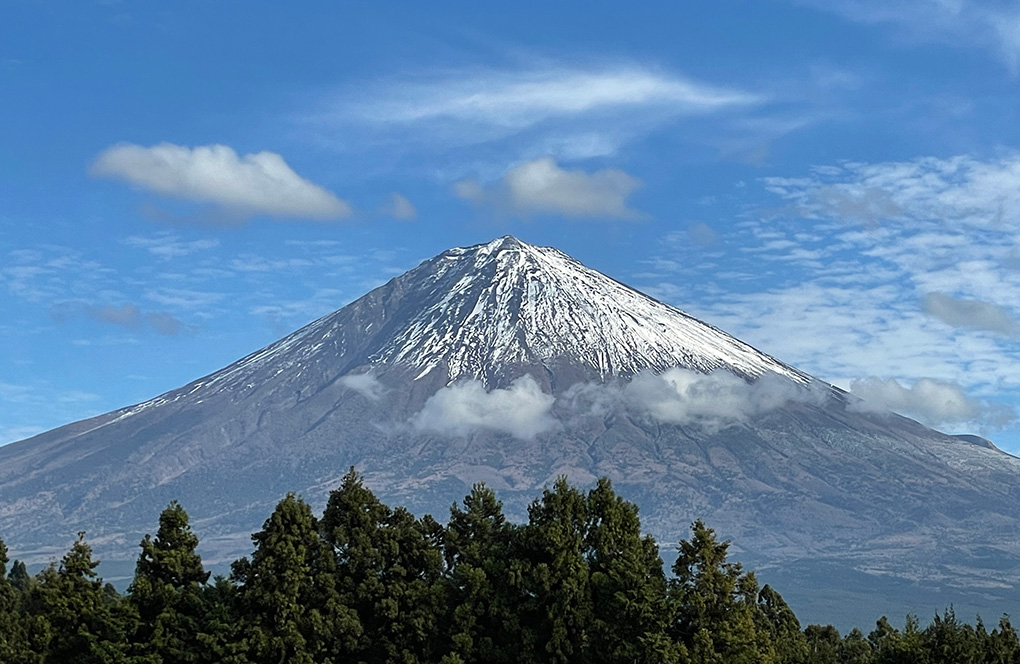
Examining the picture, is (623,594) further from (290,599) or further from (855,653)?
(855,653)

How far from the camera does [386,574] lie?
38344 millimetres

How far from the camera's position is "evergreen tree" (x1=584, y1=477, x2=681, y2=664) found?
115 ft

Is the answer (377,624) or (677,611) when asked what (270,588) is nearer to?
(377,624)

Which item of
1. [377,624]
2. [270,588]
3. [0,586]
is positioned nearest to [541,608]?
[377,624]

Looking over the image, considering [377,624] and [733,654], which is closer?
[733,654]

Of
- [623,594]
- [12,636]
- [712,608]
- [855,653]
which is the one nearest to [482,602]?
[623,594]

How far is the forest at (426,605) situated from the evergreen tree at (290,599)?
0.04 m

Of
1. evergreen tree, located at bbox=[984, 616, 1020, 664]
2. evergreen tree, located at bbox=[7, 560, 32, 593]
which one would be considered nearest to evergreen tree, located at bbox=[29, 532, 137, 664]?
evergreen tree, located at bbox=[7, 560, 32, 593]

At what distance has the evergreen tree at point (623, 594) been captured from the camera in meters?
35.1

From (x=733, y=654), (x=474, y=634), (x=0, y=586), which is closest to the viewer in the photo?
(x=733, y=654)

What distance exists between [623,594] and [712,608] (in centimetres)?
233

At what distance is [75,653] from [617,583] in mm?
14520

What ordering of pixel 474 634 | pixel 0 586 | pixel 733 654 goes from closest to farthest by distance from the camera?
pixel 733 654
pixel 474 634
pixel 0 586

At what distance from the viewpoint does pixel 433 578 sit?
38.9 meters
